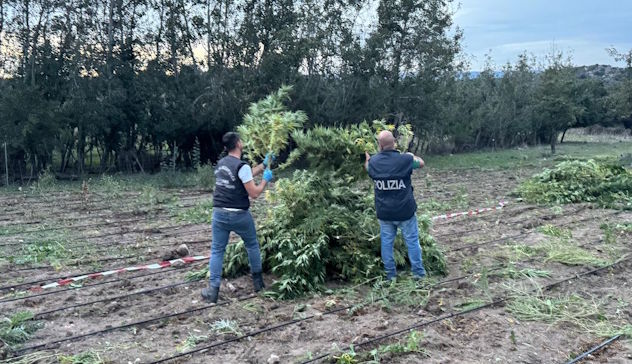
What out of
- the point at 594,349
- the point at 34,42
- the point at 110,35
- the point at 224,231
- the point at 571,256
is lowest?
the point at 594,349

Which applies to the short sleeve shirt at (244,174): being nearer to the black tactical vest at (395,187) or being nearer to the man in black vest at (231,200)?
the man in black vest at (231,200)

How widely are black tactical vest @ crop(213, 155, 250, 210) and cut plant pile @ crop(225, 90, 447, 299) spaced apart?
0.76 meters

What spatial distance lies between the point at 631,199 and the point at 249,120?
391 inches

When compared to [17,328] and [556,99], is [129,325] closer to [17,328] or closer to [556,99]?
[17,328]

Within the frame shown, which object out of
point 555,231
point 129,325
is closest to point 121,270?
point 129,325

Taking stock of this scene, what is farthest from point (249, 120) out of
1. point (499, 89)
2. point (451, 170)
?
point (499, 89)

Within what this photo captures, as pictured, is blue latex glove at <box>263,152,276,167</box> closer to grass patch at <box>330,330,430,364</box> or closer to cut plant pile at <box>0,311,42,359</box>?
grass patch at <box>330,330,430,364</box>

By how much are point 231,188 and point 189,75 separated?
16.8 m

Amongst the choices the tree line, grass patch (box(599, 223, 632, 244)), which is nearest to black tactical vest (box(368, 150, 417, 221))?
grass patch (box(599, 223, 632, 244))

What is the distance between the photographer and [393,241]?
6348 mm

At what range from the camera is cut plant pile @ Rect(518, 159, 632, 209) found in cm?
1277

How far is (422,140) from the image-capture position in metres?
30.9

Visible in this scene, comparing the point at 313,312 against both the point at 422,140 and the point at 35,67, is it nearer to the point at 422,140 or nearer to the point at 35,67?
the point at 35,67

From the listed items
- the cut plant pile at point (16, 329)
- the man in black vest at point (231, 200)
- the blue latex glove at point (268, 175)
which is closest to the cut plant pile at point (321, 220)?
the blue latex glove at point (268, 175)
